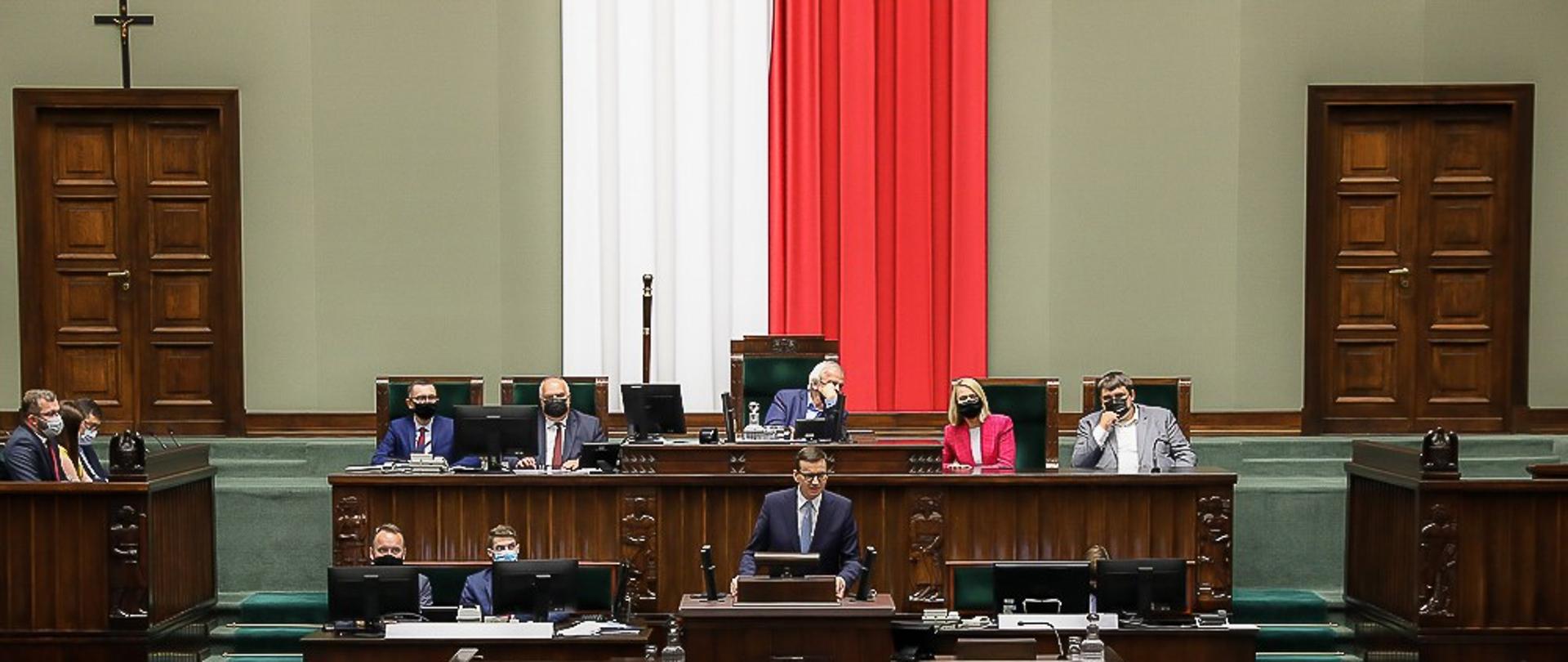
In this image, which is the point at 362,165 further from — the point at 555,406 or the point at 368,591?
the point at 368,591

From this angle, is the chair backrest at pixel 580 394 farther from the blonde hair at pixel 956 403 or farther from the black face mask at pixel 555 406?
the blonde hair at pixel 956 403

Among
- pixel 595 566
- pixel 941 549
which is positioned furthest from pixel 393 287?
pixel 941 549

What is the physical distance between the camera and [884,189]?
1142 centimetres

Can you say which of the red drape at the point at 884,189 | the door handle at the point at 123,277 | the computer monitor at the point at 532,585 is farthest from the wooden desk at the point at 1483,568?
the door handle at the point at 123,277

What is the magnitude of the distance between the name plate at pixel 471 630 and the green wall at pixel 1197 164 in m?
5.10

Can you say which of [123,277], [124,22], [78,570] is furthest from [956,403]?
[124,22]

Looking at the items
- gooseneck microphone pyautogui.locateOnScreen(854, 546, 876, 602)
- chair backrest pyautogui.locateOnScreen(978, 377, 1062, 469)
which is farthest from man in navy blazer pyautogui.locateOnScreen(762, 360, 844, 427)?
gooseneck microphone pyautogui.locateOnScreen(854, 546, 876, 602)

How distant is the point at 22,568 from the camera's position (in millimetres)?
8383

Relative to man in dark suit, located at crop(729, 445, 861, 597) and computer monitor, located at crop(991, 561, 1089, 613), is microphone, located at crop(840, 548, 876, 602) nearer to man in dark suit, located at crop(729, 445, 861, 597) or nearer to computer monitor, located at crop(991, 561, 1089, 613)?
computer monitor, located at crop(991, 561, 1089, 613)

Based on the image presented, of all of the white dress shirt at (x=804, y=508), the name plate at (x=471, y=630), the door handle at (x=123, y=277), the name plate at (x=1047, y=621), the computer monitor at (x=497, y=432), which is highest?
the door handle at (x=123, y=277)

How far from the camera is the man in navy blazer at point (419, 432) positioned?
9.45m

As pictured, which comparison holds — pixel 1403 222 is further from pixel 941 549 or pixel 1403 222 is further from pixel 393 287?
pixel 393 287

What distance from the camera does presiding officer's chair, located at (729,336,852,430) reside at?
33.0 feet

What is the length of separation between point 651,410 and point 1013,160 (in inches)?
135
